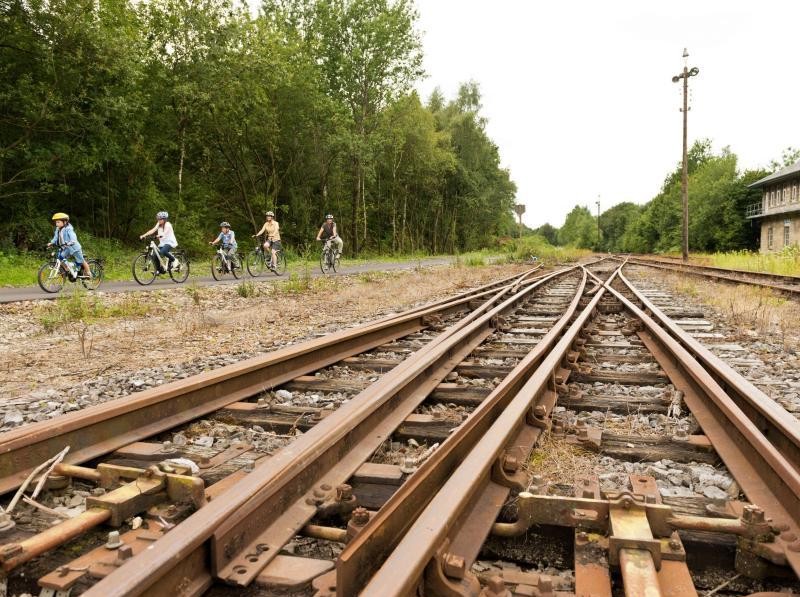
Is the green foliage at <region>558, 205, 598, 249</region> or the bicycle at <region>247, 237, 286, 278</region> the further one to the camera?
the green foliage at <region>558, 205, 598, 249</region>

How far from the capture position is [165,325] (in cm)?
750

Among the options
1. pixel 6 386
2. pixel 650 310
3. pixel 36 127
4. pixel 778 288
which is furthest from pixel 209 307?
pixel 36 127

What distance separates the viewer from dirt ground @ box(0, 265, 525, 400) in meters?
5.10

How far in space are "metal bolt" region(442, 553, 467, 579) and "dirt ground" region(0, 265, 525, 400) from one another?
3731 millimetres

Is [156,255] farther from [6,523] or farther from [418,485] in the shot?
[418,485]

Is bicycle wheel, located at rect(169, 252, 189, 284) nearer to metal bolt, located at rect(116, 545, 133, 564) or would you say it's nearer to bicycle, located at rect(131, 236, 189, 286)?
bicycle, located at rect(131, 236, 189, 286)

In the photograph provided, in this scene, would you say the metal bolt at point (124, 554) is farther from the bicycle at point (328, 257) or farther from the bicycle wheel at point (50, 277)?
the bicycle at point (328, 257)

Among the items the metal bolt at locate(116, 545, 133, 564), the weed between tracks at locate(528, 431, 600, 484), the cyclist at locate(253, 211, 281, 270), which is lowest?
the weed between tracks at locate(528, 431, 600, 484)

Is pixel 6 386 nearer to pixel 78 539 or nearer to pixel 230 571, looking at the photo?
pixel 78 539

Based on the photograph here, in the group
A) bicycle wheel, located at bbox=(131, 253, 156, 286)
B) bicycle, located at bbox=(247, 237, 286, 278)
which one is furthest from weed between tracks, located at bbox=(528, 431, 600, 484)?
bicycle, located at bbox=(247, 237, 286, 278)

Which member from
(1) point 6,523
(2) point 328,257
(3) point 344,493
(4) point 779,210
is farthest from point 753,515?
(4) point 779,210

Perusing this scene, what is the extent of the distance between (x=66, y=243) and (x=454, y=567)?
12049mm

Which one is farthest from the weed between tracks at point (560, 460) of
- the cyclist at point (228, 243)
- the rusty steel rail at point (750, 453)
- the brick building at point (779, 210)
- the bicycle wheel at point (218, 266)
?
the brick building at point (779, 210)

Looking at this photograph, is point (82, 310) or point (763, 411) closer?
point (763, 411)
